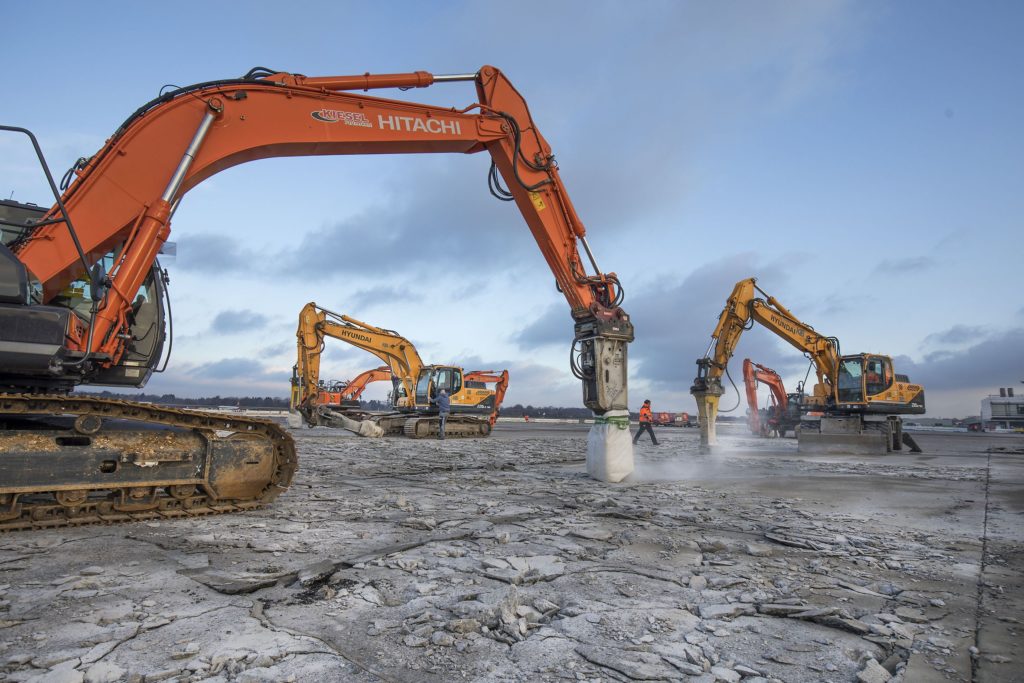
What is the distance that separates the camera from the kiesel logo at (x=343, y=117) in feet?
24.7

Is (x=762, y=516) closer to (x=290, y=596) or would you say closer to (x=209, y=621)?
(x=290, y=596)

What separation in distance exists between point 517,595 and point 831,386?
2074cm

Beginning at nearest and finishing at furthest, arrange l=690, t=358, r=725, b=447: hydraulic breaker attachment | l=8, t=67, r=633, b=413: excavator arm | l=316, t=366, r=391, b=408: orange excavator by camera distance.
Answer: l=8, t=67, r=633, b=413: excavator arm, l=690, t=358, r=725, b=447: hydraulic breaker attachment, l=316, t=366, r=391, b=408: orange excavator

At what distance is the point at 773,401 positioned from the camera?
31359 millimetres

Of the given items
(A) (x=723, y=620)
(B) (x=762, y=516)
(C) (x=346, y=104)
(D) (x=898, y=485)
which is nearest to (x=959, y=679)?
(A) (x=723, y=620)

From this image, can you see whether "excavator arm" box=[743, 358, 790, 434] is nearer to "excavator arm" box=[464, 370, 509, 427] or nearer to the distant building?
"excavator arm" box=[464, 370, 509, 427]

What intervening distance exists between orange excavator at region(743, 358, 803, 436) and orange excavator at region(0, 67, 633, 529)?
26.7 meters

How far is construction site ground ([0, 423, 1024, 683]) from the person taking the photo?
106 inches

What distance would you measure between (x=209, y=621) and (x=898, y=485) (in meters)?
10.6

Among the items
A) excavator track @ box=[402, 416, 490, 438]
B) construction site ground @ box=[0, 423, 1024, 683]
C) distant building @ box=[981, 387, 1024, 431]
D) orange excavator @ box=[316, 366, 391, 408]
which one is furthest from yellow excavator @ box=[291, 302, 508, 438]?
distant building @ box=[981, 387, 1024, 431]

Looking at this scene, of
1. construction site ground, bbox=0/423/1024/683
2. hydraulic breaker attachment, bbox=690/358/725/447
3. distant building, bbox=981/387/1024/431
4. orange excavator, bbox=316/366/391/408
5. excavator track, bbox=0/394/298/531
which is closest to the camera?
construction site ground, bbox=0/423/1024/683

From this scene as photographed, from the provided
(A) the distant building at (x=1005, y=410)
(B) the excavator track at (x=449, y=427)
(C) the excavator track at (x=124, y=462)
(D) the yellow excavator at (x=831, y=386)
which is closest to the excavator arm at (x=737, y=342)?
(D) the yellow excavator at (x=831, y=386)

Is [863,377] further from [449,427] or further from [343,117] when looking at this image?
[343,117]

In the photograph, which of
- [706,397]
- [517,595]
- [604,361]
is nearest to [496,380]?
[706,397]
